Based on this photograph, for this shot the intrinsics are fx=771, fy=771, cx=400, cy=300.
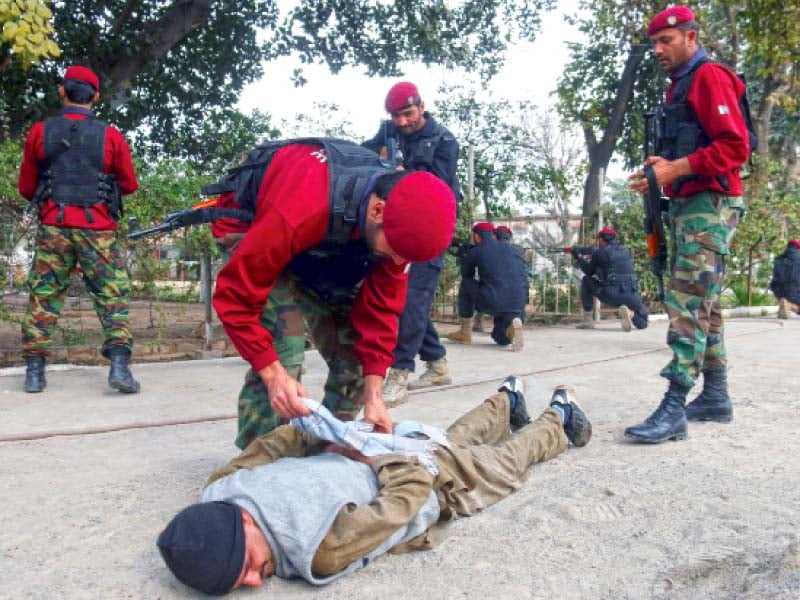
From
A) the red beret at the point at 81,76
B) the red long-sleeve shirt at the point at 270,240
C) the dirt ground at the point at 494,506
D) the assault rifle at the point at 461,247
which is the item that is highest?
the red beret at the point at 81,76

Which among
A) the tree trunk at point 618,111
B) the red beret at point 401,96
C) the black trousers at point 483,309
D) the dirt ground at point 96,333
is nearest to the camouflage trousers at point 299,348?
the red beret at point 401,96

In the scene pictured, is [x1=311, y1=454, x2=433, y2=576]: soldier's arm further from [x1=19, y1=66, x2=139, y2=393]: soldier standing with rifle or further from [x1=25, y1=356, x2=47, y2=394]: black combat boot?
[x1=25, y1=356, x2=47, y2=394]: black combat boot

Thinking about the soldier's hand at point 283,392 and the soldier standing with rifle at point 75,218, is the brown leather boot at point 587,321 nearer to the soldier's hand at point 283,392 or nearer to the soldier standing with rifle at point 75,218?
the soldier standing with rifle at point 75,218

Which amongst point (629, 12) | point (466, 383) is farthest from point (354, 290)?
point (629, 12)

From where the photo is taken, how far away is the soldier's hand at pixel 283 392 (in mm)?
2391

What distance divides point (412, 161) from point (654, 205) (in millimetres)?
1551

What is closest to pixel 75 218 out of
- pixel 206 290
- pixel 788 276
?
pixel 206 290

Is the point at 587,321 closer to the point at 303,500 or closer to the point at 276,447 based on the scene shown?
the point at 276,447

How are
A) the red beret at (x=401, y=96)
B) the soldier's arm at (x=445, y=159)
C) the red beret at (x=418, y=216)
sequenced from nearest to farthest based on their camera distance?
the red beret at (x=418, y=216) < the red beret at (x=401, y=96) < the soldier's arm at (x=445, y=159)

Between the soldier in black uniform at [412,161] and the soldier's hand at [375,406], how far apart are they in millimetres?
1743

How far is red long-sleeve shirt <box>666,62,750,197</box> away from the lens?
136 inches

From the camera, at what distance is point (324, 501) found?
223 cm

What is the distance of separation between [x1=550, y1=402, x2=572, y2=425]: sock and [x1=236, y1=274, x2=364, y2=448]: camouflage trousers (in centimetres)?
98

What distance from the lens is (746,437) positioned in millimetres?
3648
